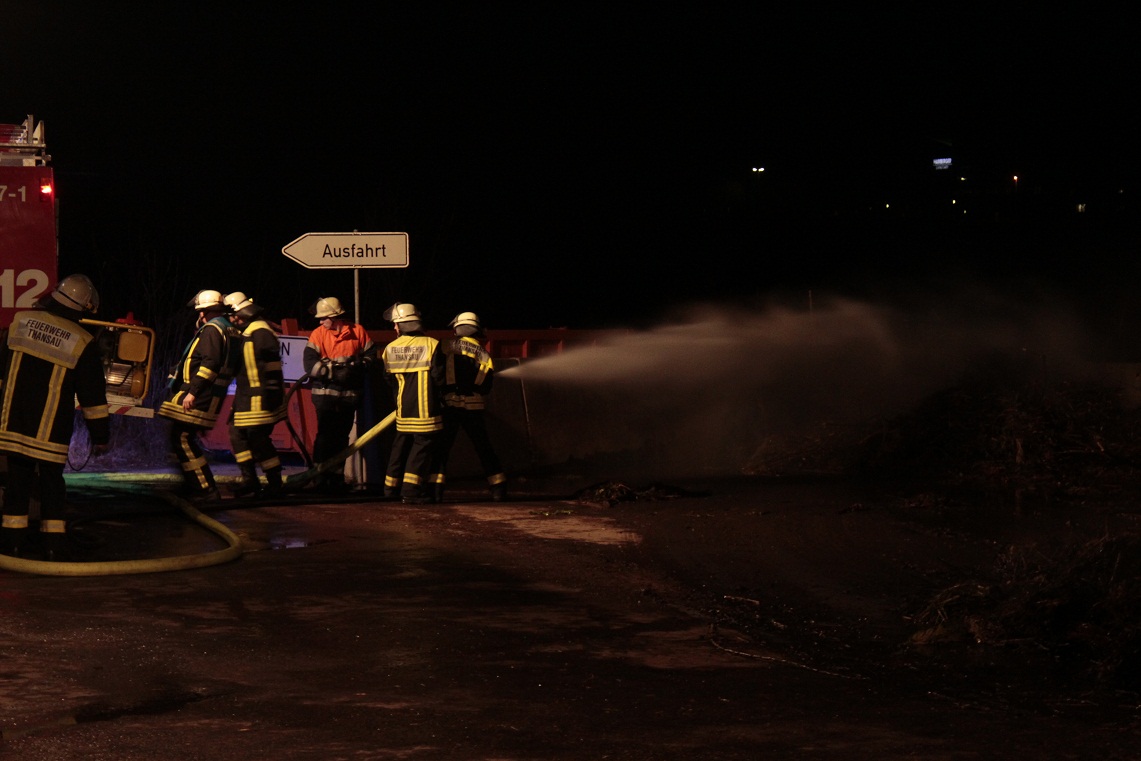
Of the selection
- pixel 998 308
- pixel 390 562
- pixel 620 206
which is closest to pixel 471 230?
pixel 620 206

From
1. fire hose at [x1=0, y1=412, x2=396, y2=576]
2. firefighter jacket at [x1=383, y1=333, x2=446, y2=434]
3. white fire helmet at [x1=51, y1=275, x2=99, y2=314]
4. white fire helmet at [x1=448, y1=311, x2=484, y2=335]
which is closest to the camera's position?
fire hose at [x1=0, y1=412, x2=396, y2=576]

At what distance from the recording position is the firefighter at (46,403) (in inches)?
330

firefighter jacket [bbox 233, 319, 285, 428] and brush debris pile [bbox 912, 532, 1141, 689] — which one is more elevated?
firefighter jacket [bbox 233, 319, 285, 428]

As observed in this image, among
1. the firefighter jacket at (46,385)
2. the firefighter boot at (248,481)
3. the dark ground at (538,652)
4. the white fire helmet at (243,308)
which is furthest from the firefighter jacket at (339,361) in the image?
the firefighter jacket at (46,385)

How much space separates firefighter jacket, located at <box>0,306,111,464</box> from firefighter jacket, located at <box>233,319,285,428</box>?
2.93 m

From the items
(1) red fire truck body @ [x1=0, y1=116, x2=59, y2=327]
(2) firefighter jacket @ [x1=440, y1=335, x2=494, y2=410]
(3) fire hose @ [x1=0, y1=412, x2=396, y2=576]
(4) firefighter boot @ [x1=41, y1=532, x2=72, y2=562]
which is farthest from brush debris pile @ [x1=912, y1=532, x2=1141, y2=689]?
(1) red fire truck body @ [x1=0, y1=116, x2=59, y2=327]

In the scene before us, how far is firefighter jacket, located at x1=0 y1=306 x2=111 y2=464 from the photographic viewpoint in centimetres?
838

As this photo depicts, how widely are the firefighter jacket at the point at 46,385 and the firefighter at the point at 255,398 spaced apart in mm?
2942

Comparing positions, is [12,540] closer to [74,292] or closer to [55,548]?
[55,548]

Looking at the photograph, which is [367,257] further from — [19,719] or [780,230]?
[780,230]

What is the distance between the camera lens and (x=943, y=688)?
222 inches

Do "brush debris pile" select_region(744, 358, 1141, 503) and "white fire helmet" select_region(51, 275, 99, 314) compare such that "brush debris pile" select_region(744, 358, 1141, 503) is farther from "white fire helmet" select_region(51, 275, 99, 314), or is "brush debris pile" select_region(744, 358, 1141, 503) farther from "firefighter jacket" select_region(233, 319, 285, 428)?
"white fire helmet" select_region(51, 275, 99, 314)

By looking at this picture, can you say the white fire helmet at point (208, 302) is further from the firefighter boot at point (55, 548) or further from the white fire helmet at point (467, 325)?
the firefighter boot at point (55, 548)

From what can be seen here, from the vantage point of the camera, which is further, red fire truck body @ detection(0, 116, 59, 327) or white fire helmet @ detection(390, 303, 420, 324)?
white fire helmet @ detection(390, 303, 420, 324)
